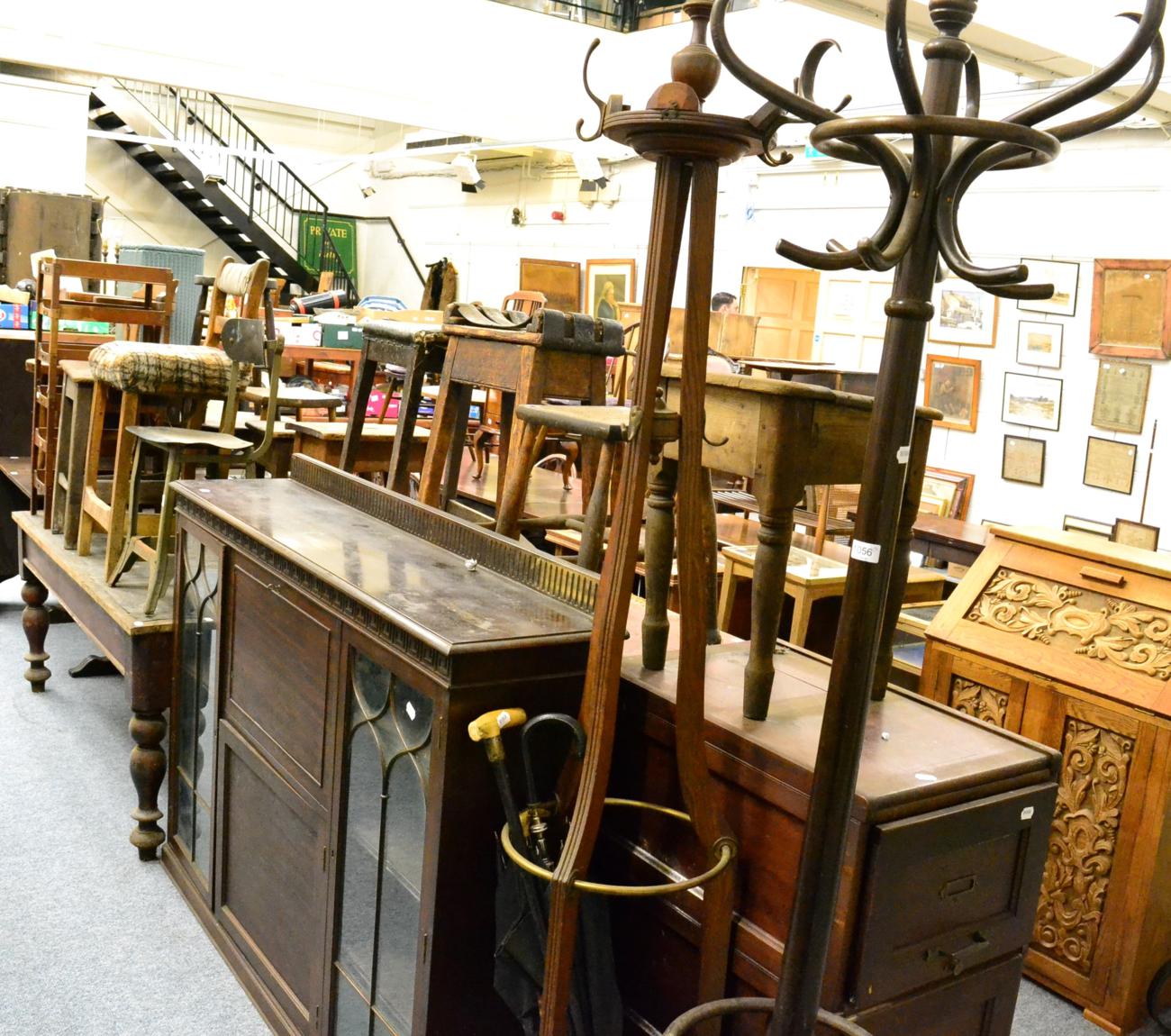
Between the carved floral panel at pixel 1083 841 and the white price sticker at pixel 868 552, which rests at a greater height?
the white price sticker at pixel 868 552

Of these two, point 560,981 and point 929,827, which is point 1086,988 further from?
point 560,981

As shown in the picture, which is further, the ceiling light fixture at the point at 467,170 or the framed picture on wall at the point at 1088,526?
the ceiling light fixture at the point at 467,170

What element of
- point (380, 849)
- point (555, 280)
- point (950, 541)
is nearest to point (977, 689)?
point (380, 849)

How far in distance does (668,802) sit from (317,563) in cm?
82

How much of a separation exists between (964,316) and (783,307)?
1847 millimetres

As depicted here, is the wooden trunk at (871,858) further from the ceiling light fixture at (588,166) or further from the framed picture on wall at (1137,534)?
the ceiling light fixture at (588,166)

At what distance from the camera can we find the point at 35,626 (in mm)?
4504

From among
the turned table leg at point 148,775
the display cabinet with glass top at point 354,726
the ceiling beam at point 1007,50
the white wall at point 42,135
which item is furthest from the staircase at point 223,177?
the display cabinet with glass top at point 354,726

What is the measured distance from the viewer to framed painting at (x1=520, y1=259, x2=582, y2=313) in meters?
12.7

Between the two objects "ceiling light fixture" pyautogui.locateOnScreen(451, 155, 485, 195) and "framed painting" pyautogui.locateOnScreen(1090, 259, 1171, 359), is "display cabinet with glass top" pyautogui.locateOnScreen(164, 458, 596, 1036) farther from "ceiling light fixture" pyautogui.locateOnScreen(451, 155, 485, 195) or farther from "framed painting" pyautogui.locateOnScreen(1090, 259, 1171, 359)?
"ceiling light fixture" pyautogui.locateOnScreen(451, 155, 485, 195)

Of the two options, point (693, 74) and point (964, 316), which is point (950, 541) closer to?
point (964, 316)

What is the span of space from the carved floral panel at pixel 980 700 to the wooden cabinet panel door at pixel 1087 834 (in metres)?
0.08

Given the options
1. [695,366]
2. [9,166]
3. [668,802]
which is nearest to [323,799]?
[668,802]

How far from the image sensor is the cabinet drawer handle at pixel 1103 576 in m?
2.83
